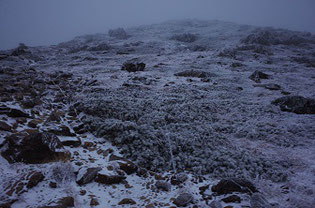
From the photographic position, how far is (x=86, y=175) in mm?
4953

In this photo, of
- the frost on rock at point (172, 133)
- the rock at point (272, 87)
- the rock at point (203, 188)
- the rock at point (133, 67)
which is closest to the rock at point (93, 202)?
the frost on rock at point (172, 133)

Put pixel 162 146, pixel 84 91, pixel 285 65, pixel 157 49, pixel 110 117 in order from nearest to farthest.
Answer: pixel 162 146 → pixel 110 117 → pixel 84 91 → pixel 285 65 → pixel 157 49

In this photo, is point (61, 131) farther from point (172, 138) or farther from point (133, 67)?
point (133, 67)

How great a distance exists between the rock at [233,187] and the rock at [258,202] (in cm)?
31

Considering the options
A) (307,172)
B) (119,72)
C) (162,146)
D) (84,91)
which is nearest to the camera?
(307,172)

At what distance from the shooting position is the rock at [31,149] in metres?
4.98

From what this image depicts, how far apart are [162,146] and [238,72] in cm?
1472

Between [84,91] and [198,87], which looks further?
[198,87]

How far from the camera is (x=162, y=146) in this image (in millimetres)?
6750

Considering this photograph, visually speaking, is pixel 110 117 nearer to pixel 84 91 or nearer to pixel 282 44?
pixel 84 91

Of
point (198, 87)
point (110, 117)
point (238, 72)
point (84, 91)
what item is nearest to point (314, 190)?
point (110, 117)

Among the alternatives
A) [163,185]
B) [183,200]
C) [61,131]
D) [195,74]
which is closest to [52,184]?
[61,131]

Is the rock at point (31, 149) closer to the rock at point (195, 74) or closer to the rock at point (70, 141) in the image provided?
the rock at point (70, 141)

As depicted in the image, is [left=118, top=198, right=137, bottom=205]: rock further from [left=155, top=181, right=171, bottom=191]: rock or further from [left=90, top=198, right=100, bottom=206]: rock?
[left=155, top=181, right=171, bottom=191]: rock
